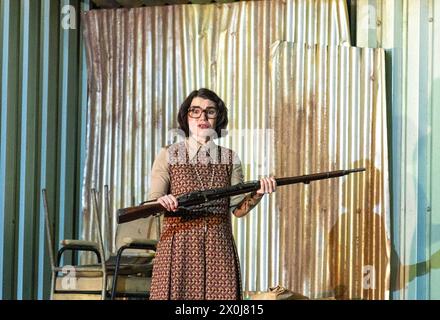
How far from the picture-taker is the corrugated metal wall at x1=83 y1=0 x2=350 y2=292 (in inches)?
319

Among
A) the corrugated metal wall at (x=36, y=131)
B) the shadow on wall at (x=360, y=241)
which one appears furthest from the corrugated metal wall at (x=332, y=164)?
the corrugated metal wall at (x=36, y=131)

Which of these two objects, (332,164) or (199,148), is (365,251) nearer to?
(332,164)

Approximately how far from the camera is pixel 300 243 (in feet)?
25.8

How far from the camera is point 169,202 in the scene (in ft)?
17.8

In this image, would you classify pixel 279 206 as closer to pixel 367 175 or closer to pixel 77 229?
pixel 367 175

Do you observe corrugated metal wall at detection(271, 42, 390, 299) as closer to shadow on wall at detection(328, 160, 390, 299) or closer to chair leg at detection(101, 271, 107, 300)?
shadow on wall at detection(328, 160, 390, 299)

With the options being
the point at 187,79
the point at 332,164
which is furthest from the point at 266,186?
the point at 187,79

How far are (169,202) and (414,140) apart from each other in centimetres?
302

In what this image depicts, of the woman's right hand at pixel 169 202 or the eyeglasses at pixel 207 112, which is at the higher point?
the eyeglasses at pixel 207 112

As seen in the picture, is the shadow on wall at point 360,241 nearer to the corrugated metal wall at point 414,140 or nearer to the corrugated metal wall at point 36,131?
the corrugated metal wall at point 414,140

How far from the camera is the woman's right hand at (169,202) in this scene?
541 centimetres

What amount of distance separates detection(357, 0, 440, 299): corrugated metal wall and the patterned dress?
2.56 m

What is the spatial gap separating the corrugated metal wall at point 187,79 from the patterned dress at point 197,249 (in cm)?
242
